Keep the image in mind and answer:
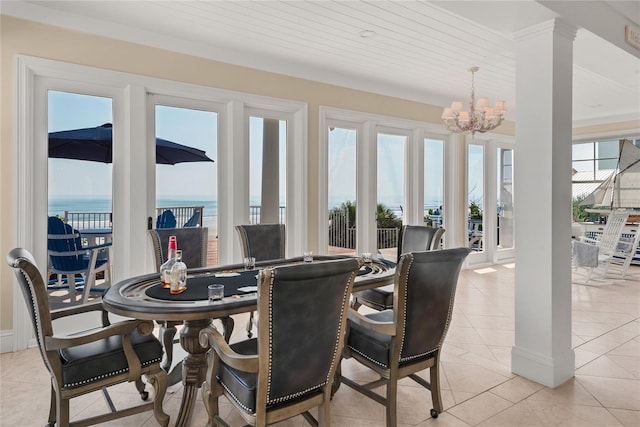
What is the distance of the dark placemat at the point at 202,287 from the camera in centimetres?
205

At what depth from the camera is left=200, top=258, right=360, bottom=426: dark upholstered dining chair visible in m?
1.47

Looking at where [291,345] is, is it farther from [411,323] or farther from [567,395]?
[567,395]

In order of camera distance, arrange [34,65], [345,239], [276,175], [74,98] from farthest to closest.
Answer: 1. [345,239]
2. [276,175]
3. [74,98]
4. [34,65]

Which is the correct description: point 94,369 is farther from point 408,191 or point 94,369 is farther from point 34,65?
point 408,191

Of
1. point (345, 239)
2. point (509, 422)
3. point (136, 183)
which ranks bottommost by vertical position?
point (509, 422)

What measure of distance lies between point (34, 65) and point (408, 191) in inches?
187

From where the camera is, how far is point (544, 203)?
2.66m

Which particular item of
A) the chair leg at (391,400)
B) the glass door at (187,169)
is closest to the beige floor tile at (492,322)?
the chair leg at (391,400)

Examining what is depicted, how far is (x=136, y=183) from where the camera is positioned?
145 inches

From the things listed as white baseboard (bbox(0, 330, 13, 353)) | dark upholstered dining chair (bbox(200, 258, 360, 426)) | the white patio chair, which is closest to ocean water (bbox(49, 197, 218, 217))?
white baseboard (bbox(0, 330, 13, 353))

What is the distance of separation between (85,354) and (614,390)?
328cm

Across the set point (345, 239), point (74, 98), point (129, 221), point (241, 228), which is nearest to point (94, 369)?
point (241, 228)

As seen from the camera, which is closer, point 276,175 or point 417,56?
point 417,56

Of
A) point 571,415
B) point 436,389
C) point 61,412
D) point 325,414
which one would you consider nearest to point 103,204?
point 61,412
